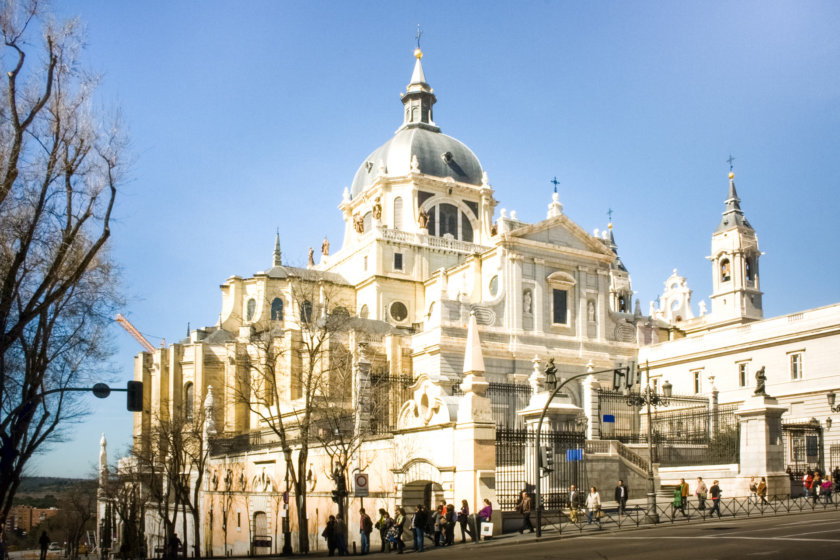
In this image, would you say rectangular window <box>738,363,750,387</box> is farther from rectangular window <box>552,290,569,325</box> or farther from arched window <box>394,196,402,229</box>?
arched window <box>394,196,402,229</box>

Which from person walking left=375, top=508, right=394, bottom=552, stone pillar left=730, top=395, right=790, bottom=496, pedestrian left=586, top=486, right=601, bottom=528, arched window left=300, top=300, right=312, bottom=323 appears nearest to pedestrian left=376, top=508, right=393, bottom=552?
person walking left=375, top=508, right=394, bottom=552

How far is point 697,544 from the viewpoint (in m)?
18.2

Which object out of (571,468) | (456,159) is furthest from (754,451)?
(456,159)

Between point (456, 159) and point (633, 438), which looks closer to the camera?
point (633, 438)

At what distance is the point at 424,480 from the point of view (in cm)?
2566

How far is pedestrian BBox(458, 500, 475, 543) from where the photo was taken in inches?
908

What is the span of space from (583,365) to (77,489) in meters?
44.8

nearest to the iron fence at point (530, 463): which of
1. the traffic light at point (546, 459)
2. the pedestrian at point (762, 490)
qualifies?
the traffic light at point (546, 459)

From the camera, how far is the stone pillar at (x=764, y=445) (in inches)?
1177

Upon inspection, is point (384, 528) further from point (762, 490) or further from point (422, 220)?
point (422, 220)

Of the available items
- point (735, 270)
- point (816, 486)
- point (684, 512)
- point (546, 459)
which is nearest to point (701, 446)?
point (816, 486)

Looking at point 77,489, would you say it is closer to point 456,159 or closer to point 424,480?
point 456,159

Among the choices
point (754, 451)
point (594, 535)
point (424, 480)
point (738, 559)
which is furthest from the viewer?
point (754, 451)

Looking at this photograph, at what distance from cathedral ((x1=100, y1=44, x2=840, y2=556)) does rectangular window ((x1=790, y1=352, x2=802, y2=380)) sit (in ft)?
0.26
